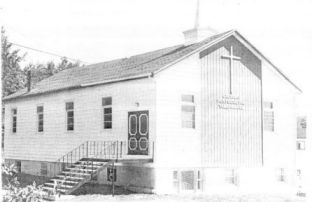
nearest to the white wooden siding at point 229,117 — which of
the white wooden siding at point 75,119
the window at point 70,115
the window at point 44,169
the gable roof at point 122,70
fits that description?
the gable roof at point 122,70

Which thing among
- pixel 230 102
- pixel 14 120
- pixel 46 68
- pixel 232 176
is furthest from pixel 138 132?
pixel 46 68

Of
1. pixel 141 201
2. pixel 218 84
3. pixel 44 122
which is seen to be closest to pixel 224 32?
pixel 218 84

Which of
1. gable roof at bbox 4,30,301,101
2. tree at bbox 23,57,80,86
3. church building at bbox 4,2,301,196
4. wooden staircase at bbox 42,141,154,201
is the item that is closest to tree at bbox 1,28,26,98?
tree at bbox 23,57,80,86

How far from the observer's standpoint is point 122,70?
20.6 metres

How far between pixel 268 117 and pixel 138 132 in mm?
6596

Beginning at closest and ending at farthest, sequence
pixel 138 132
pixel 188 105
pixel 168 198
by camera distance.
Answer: pixel 168 198 < pixel 138 132 < pixel 188 105

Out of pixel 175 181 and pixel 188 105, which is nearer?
pixel 175 181

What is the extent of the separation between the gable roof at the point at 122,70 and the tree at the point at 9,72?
11876 millimetres

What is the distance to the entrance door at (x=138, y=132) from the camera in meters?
18.0

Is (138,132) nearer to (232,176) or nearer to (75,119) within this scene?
(75,119)

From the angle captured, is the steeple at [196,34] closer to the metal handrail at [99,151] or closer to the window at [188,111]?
the window at [188,111]

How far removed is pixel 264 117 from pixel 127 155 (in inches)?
264

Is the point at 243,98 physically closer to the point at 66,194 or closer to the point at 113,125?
the point at 113,125

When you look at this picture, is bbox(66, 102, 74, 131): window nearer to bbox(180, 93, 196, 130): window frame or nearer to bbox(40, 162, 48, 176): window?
bbox(40, 162, 48, 176): window
